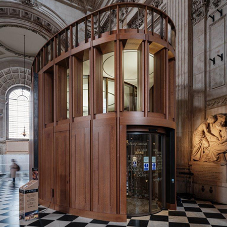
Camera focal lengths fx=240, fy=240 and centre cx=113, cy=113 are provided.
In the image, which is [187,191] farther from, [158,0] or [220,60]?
[158,0]

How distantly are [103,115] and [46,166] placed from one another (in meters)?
3.08

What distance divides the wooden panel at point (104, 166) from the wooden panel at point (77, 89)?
3.34ft

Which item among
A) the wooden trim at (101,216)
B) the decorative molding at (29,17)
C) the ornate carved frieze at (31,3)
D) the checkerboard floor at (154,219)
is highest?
the ornate carved frieze at (31,3)

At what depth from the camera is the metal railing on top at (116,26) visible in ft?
22.0

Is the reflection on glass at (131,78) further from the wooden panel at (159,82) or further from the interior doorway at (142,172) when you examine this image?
the interior doorway at (142,172)

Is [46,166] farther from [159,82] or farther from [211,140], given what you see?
[211,140]

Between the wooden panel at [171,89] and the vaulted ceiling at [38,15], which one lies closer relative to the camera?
the wooden panel at [171,89]

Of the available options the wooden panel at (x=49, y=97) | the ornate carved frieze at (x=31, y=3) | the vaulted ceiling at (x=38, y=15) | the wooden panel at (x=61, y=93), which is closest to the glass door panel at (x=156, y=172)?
the wooden panel at (x=61, y=93)

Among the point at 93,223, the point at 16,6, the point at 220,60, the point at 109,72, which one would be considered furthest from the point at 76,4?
the point at 93,223

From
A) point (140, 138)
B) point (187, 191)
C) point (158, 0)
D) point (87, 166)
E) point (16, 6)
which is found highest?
point (16, 6)

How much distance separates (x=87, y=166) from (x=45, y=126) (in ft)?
8.88

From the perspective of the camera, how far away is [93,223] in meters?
5.91

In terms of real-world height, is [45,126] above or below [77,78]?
below

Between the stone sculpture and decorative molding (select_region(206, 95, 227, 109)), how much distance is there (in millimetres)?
480
